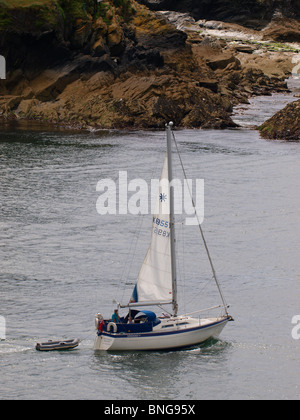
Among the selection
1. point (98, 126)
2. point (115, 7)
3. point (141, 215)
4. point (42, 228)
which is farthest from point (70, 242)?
point (115, 7)

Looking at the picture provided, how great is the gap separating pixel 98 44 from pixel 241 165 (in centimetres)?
4127

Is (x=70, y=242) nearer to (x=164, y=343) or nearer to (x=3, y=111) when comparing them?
(x=164, y=343)

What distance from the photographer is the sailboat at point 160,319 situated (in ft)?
121

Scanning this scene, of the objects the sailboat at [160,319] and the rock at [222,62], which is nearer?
the sailboat at [160,319]

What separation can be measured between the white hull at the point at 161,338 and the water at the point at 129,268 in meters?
0.48

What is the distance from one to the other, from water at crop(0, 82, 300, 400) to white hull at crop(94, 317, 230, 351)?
1.59 feet

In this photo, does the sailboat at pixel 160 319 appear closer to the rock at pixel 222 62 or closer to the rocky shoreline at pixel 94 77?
the rocky shoreline at pixel 94 77

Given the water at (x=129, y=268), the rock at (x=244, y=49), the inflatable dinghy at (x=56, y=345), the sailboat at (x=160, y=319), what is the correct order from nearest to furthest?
the water at (x=129, y=268), the sailboat at (x=160, y=319), the inflatable dinghy at (x=56, y=345), the rock at (x=244, y=49)

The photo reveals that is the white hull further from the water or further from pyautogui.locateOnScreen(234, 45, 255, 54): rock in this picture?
pyautogui.locateOnScreen(234, 45, 255, 54): rock

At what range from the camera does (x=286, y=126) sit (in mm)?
104250

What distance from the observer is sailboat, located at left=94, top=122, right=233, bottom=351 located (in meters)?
37.0

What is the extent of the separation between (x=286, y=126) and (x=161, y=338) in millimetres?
72371

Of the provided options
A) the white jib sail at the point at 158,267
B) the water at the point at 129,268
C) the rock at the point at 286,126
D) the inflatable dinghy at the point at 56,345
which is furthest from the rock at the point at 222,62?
the inflatable dinghy at the point at 56,345

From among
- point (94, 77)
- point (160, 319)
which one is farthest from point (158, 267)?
point (94, 77)
